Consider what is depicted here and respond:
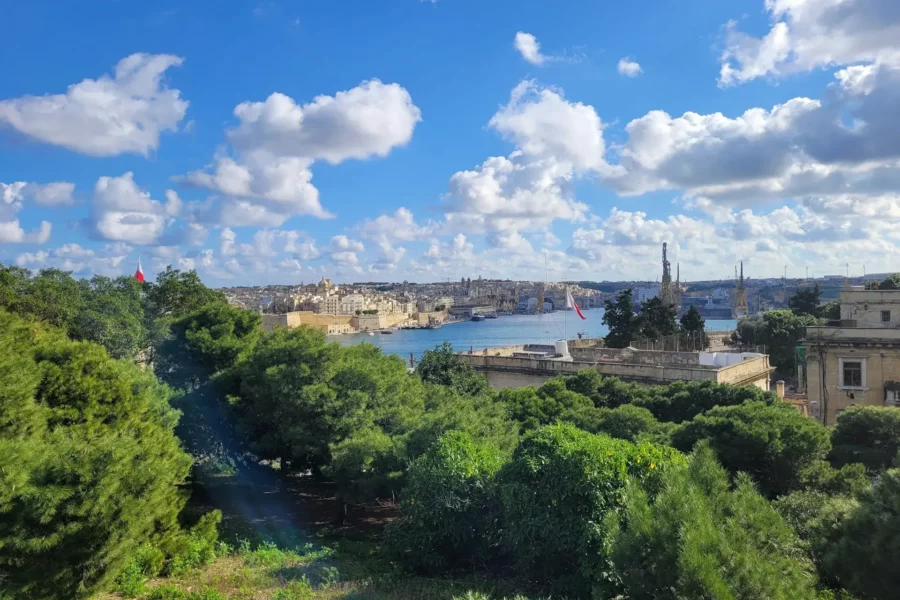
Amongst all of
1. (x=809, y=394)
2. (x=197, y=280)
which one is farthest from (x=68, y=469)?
(x=197, y=280)

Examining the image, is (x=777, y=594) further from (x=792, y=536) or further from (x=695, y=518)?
(x=792, y=536)

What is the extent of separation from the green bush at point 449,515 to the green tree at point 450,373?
10656 mm

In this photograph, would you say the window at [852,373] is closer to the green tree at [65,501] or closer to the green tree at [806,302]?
the green tree at [65,501]

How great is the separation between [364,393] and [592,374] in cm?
872

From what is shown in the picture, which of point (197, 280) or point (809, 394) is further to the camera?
point (197, 280)

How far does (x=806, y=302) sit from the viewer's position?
1732 inches

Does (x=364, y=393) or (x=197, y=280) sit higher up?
(x=197, y=280)

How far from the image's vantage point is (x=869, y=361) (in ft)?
59.6

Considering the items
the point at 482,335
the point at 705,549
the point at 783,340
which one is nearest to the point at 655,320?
the point at 783,340

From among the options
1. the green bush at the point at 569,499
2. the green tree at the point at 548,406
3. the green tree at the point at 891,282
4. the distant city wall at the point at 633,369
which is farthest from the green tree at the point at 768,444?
the green tree at the point at 891,282

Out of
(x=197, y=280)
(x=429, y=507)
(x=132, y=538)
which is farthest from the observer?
(x=197, y=280)

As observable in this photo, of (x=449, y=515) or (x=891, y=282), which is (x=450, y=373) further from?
(x=891, y=282)

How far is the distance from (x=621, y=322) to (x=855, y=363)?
18.4 metres

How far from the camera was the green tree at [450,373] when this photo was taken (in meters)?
20.9
